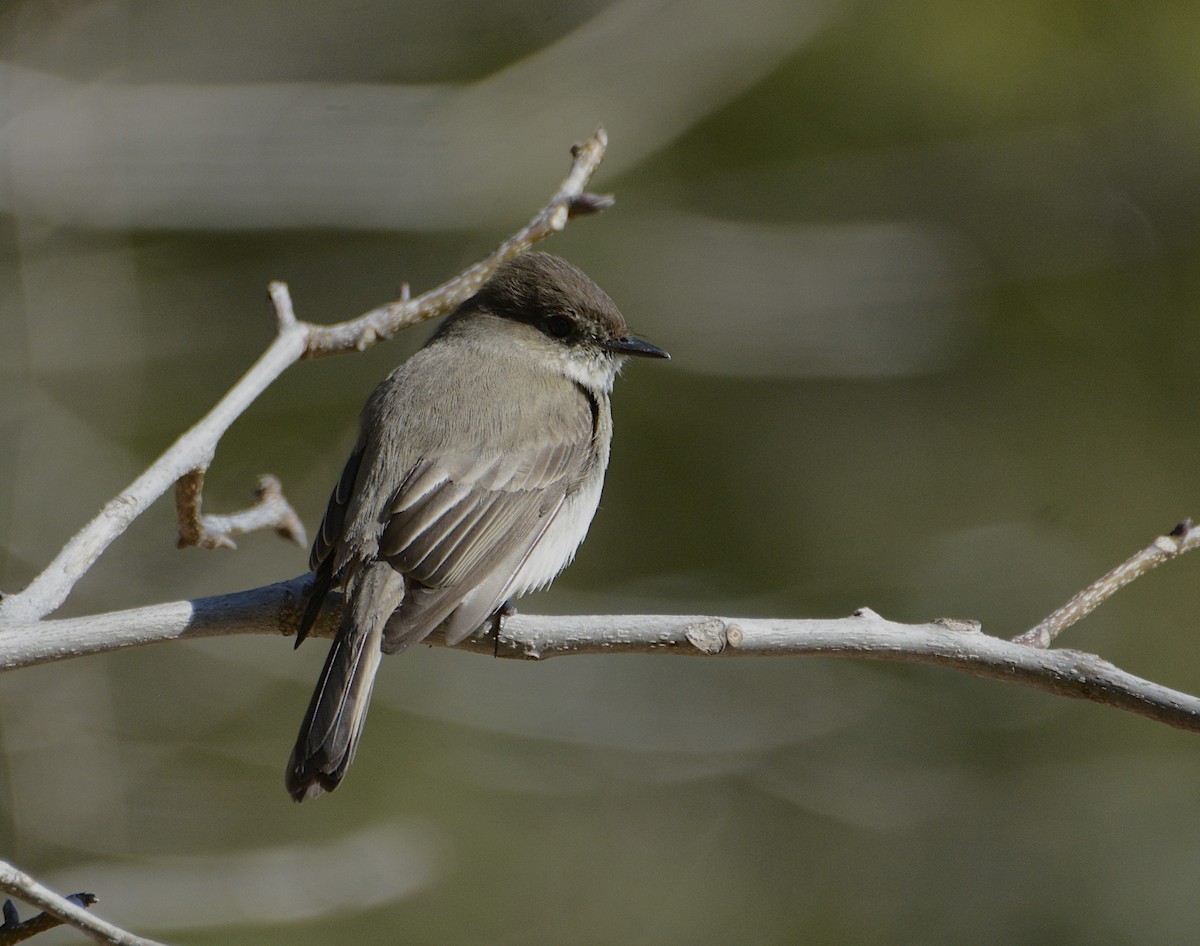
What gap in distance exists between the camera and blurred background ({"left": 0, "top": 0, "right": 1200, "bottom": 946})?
7.98m

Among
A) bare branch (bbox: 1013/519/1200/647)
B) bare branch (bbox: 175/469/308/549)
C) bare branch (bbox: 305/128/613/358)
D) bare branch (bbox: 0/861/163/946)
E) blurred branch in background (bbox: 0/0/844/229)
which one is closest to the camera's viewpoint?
bare branch (bbox: 0/861/163/946)

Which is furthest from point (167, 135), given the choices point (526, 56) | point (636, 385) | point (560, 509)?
point (560, 509)

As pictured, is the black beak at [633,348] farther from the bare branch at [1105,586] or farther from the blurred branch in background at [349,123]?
the blurred branch in background at [349,123]

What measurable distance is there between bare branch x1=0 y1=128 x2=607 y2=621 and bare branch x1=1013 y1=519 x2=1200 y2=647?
1.60m

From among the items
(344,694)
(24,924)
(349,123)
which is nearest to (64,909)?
(24,924)

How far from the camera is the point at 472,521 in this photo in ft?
12.3

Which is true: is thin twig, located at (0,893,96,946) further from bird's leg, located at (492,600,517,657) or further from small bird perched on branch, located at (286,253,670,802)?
bird's leg, located at (492,600,517,657)

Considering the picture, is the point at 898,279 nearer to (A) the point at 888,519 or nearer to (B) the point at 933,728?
(A) the point at 888,519

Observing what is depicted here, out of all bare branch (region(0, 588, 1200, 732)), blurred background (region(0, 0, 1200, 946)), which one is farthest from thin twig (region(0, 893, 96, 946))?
blurred background (region(0, 0, 1200, 946))

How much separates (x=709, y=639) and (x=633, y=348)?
1.68 meters

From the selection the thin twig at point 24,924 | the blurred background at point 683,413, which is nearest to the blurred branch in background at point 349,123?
the blurred background at point 683,413

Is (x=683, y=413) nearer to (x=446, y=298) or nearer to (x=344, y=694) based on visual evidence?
(x=446, y=298)

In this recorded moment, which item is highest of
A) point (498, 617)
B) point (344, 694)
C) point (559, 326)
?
point (559, 326)

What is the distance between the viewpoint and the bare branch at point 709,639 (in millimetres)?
2766
